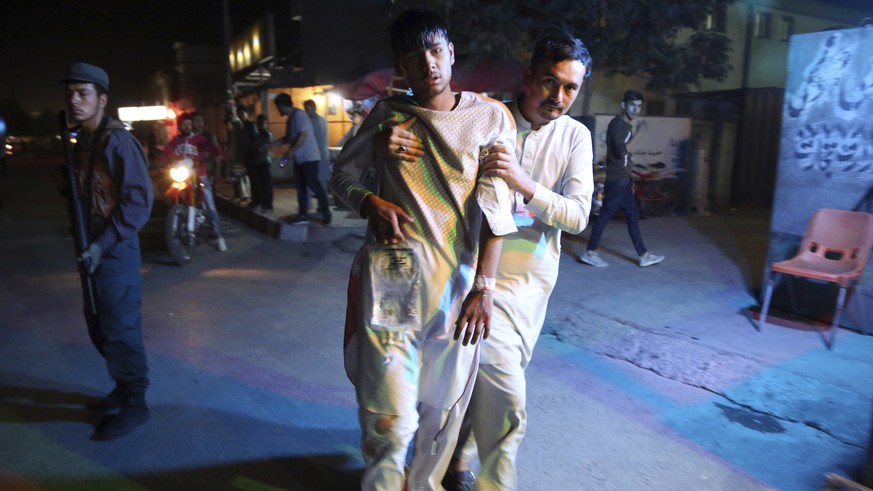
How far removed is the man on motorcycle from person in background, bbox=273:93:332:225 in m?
1.11

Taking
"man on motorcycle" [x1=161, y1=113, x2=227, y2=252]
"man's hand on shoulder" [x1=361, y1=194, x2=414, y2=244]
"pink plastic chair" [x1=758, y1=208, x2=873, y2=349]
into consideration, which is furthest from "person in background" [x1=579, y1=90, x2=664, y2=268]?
"man's hand on shoulder" [x1=361, y1=194, x2=414, y2=244]

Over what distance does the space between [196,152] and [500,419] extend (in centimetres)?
703

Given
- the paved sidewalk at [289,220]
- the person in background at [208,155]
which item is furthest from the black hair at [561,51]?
the person in background at [208,155]

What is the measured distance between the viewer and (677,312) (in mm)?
5395

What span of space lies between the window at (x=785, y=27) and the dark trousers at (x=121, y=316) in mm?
23033

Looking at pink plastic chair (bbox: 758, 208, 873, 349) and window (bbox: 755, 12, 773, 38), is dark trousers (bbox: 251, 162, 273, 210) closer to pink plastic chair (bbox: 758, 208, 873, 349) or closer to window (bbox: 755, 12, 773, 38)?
pink plastic chair (bbox: 758, 208, 873, 349)

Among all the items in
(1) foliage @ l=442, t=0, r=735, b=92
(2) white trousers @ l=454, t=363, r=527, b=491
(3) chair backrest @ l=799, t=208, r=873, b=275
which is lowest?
(2) white trousers @ l=454, t=363, r=527, b=491

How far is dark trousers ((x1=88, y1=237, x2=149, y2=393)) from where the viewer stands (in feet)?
10.6

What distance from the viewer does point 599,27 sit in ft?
35.8

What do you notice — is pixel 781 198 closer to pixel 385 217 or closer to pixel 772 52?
pixel 385 217

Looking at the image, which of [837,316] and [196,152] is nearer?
[837,316]

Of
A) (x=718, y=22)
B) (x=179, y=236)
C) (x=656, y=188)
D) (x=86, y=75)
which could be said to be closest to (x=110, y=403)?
(x=86, y=75)

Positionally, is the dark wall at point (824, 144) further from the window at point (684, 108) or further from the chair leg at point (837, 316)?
the window at point (684, 108)

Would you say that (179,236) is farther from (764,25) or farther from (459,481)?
(764,25)
